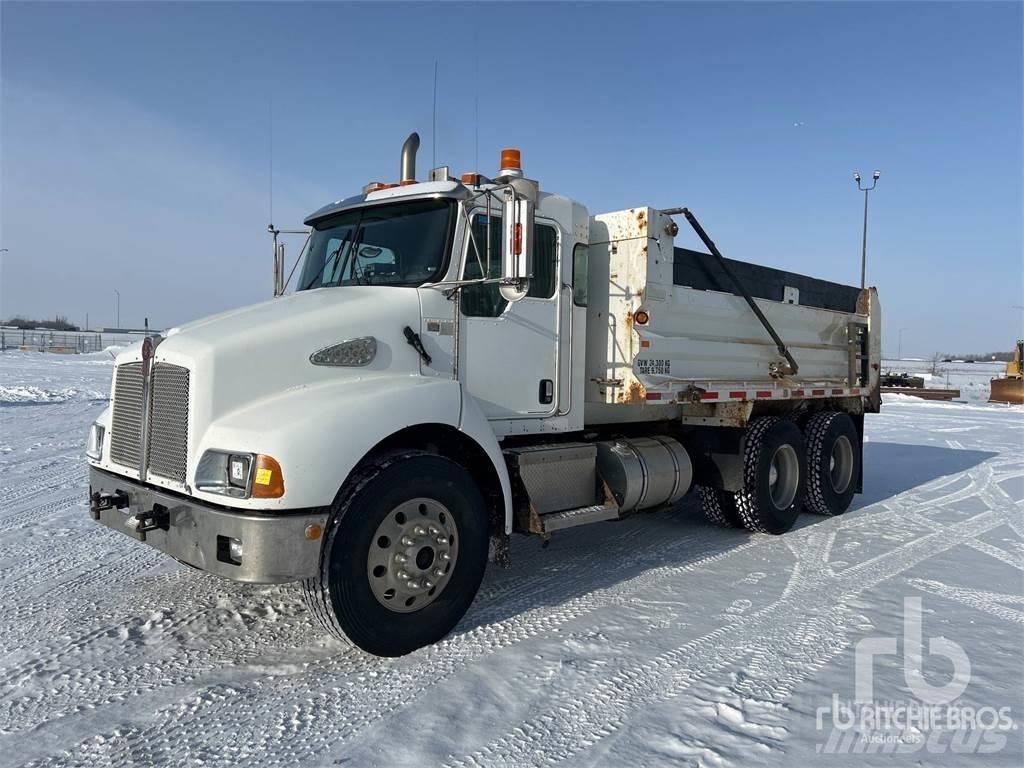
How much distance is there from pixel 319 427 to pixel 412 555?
0.92 metres

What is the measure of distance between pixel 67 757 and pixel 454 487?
84.5 inches

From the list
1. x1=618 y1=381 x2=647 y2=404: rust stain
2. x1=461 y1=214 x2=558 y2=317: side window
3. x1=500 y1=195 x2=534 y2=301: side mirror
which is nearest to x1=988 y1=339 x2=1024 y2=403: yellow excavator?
x1=618 y1=381 x2=647 y2=404: rust stain

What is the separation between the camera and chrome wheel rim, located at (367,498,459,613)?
3961 millimetres

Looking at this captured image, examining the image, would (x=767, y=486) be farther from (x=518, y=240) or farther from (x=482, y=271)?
(x=518, y=240)

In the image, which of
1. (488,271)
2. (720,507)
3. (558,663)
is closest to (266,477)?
(558,663)

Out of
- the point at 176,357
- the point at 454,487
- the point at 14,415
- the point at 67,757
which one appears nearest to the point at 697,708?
the point at 454,487

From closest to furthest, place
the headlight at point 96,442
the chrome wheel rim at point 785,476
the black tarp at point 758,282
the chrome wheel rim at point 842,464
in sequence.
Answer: the headlight at point 96,442, the black tarp at point 758,282, the chrome wheel rim at point 785,476, the chrome wheel rim at point 842,464

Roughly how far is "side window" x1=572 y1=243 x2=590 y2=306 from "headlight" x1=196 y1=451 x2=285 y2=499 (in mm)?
2828

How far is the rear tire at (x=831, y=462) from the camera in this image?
802 centimetres

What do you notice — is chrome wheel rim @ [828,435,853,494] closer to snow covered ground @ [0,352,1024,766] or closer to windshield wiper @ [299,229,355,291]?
snow covered ground @ [0,352,1024,766]

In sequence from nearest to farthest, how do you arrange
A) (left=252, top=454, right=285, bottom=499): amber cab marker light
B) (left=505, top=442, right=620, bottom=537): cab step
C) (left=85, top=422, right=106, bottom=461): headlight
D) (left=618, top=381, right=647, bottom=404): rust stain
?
(left=252, top=454, right=285, bottom=499): amber cab marker light < (left=85, top=422, right=106, bottom=461): headlight < (left=505, top=442, right=620, bottom=537): cab step < (left=618, top=381, right=647, bottom=404): rust stain

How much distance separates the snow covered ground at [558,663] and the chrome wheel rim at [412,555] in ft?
1.15

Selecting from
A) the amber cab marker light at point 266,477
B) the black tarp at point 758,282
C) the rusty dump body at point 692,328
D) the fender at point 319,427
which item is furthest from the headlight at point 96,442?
the black tarp at point 758,282

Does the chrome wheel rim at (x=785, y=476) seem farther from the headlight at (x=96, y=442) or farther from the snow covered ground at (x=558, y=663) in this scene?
the headlight at (x=96, y=442)
